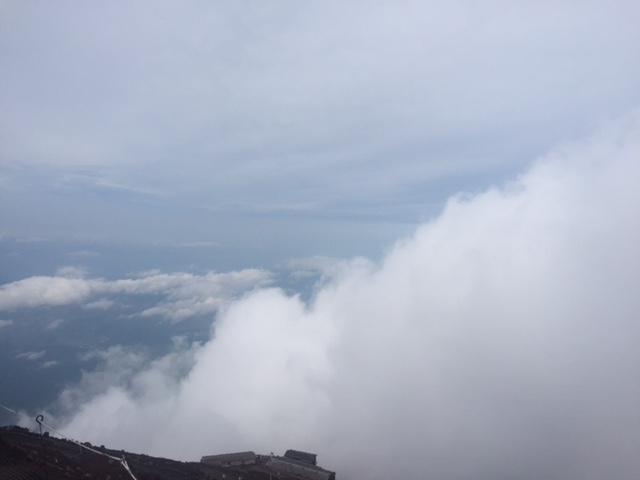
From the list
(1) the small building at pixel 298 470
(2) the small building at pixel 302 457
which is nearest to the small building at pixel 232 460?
(1) the small building at pixel 298 470

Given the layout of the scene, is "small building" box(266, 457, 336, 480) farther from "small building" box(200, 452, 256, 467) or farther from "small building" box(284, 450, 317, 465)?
"small building" box(200, 452, 256, 467)

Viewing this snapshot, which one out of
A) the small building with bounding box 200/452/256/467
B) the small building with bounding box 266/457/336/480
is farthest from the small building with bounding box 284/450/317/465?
the small building with bounding box 200/452/256/467

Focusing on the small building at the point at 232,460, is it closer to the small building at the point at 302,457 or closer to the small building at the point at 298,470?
the small building at the point at 298,470

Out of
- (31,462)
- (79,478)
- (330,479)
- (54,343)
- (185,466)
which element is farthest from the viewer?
(54,343)

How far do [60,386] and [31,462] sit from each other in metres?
146

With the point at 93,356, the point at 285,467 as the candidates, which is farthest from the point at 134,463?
the point at 93,356

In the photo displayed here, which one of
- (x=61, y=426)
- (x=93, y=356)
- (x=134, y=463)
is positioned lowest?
(x=61, y=426)

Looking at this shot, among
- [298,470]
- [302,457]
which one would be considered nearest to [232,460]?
[298,470]

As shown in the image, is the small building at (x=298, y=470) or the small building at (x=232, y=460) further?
the small building at (x=232, y=460)

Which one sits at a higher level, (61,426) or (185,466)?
(185,466)

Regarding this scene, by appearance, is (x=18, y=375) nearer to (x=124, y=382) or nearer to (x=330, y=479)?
(x=124, y=382)

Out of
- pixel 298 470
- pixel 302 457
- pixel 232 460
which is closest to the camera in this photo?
pixel 298 470

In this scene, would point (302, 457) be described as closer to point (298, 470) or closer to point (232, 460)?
point (298, 470)

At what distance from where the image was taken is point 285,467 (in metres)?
65.6
